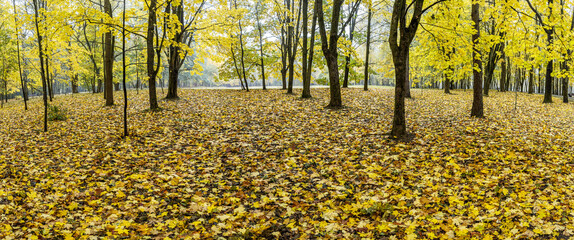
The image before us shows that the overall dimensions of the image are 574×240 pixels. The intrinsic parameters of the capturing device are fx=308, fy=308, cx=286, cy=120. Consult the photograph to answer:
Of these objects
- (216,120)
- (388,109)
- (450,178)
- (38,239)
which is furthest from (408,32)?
(38,239)

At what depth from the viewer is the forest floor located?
4496mm

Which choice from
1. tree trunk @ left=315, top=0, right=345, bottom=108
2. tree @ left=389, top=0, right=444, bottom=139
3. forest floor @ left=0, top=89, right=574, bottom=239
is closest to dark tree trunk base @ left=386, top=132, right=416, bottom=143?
tree @ left=389, top=0, right=444, bottom=139

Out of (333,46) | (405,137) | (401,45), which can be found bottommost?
(405,137)

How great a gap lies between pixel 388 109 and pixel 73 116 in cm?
1354

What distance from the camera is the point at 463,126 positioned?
9898 mm

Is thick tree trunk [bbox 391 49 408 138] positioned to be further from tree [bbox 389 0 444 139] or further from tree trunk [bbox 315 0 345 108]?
tree trunk [bbox 315 0 345 108]

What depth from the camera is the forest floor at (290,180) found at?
450cm

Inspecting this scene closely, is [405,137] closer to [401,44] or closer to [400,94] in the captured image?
[400,94]

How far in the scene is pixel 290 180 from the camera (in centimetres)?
625

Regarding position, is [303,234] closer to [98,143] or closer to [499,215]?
[499,215]

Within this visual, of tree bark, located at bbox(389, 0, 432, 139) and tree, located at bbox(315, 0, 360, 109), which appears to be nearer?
tree bark, located at bbox(389, 0, 432, 139)

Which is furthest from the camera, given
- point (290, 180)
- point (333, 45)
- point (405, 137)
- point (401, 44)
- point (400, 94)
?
point (333, 45)

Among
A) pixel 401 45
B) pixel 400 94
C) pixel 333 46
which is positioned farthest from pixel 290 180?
pixel 333 46

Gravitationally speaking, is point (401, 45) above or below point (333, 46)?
below
